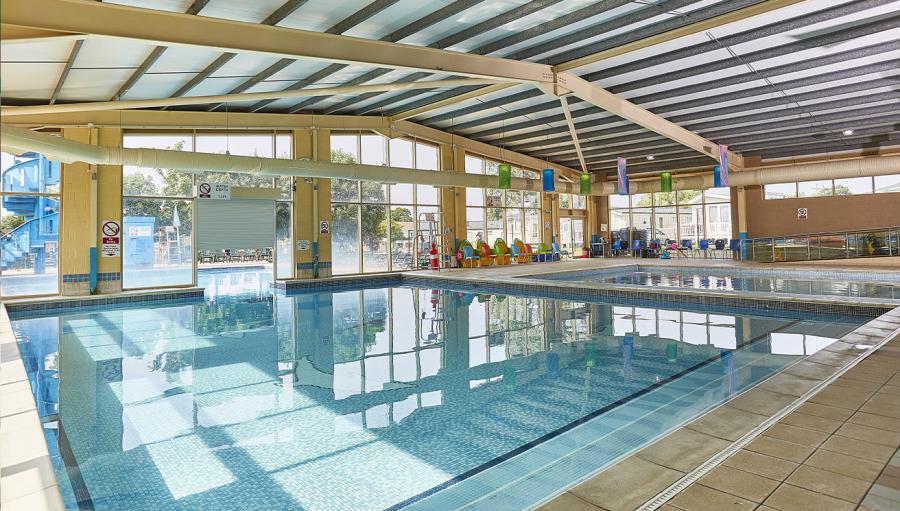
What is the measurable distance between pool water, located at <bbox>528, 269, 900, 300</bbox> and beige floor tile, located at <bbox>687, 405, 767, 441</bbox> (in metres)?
6.50

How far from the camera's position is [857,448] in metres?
2.46

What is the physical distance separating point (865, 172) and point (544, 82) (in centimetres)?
1069

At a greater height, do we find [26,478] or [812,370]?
[812,370]

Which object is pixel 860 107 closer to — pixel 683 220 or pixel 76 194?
pixel 683 220

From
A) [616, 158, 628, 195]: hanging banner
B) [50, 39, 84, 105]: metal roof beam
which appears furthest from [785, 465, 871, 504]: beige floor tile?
[616, 158, 628, 195]: hanging banner

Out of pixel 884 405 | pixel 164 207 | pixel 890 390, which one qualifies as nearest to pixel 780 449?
pixel 884 405

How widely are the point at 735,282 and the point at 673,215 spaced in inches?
374

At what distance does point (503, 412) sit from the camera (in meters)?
3.71

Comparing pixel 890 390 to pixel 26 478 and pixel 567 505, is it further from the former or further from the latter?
pixel 26 478

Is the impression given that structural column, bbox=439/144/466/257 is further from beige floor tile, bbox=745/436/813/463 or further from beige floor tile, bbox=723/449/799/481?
beige floor tile, bbox=723/449/799/481

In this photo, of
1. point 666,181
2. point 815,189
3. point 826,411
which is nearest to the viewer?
point 826,411

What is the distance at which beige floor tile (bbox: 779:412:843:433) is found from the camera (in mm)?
2721

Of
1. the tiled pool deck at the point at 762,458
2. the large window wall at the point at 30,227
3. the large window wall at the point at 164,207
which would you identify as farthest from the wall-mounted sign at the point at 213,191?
the tiled pool deck at the point at 762,458

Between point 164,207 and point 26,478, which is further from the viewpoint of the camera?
point 164,207
